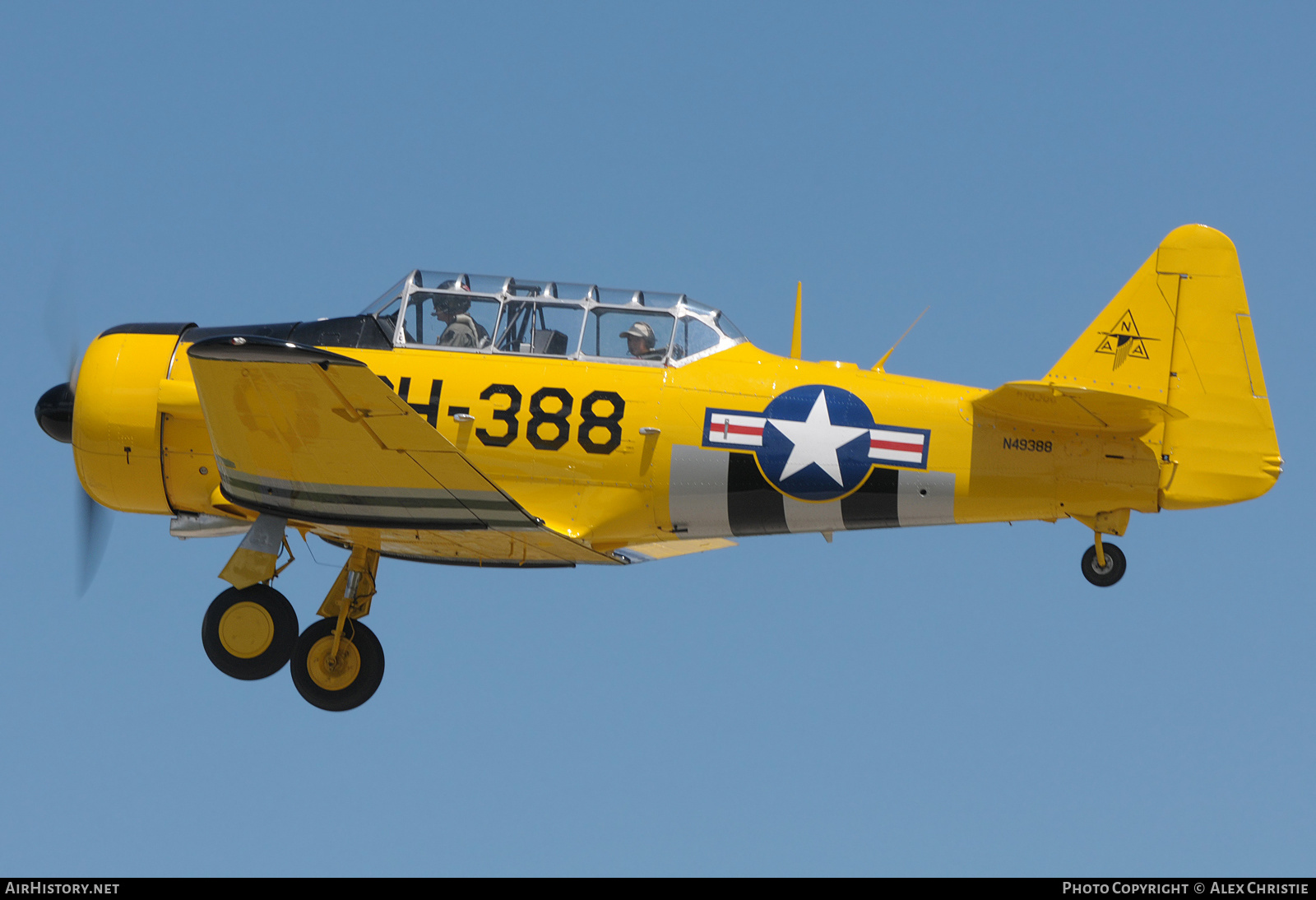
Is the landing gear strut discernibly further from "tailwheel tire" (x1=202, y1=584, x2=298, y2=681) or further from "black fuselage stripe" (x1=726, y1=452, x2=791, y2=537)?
"black fuselage stripe" (x1=726, y1=452, x2=791, y2=537)

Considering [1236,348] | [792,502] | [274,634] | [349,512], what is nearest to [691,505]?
[792,502]

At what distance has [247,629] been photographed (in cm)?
1242

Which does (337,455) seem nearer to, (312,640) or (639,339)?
(312,640)

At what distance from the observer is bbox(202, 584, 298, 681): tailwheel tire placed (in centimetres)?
1241

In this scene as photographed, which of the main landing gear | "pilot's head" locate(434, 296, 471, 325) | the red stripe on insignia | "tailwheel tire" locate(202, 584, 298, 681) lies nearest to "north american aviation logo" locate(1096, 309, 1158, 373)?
the red stripe on insignia

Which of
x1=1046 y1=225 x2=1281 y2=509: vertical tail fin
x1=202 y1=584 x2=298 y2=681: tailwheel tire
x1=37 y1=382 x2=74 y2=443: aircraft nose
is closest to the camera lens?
x1=1046 y1=225 x2=1281 y2=509: vertical tail fin

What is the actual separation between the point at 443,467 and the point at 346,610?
211cm

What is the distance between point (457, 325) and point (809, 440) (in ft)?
9.79

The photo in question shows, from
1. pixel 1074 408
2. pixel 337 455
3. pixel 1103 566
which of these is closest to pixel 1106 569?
pixel 1103 566

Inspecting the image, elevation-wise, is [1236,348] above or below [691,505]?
above

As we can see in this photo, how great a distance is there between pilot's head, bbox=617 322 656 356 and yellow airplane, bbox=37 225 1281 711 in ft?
0.06

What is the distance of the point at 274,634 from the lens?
40.8 ft

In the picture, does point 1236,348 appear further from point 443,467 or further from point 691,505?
point 443,467

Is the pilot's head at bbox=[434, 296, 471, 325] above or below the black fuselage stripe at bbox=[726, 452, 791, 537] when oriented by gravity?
above
